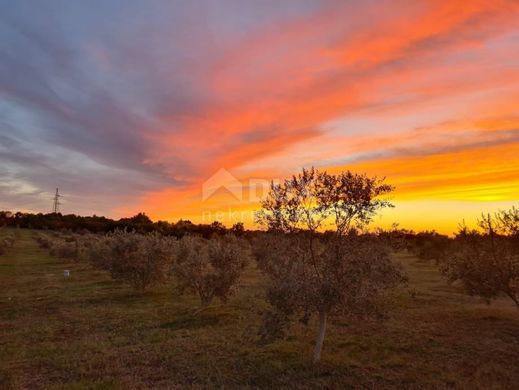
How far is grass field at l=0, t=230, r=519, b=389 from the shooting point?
1214 centimetres

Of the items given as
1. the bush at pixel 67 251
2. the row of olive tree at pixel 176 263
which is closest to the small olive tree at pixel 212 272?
the row of olive tree at pixel 176 263

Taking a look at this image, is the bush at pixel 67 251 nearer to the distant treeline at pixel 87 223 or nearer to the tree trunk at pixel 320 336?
the distant treeline at pixel 87 223

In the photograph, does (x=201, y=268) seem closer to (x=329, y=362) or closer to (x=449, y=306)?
(x=329, y=362)

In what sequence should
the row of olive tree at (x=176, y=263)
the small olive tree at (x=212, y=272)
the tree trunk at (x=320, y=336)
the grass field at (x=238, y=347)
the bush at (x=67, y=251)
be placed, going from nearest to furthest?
the grass field at (x=238, y=347) → the tree trunk at (x=320, y=336) → the small olive tree at (x=212, y=272) → the row of olive tree at (x=176, y=263) → the bush at (x=67, y=251)

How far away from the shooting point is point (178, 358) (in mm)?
14375

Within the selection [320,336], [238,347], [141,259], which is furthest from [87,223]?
[320,336]

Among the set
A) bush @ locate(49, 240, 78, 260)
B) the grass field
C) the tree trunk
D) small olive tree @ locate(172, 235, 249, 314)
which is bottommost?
the grass field

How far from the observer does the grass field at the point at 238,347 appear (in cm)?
1214

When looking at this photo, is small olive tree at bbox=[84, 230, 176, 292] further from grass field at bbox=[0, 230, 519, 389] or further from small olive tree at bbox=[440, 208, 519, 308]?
small olive tree at bbox=[440, 208, 519, 308]

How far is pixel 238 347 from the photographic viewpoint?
51.0 feet

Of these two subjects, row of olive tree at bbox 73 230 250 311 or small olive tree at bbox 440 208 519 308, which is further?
row of olive tree at bbox 73 230 250 311

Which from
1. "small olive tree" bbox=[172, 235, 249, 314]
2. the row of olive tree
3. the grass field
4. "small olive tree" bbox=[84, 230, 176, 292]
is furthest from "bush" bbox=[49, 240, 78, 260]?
"small olive tree" bbox=[172, 235, 249, 314]

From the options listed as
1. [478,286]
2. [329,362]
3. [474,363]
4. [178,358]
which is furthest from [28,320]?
[478,286]

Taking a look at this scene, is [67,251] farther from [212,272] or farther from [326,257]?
[326,257]
